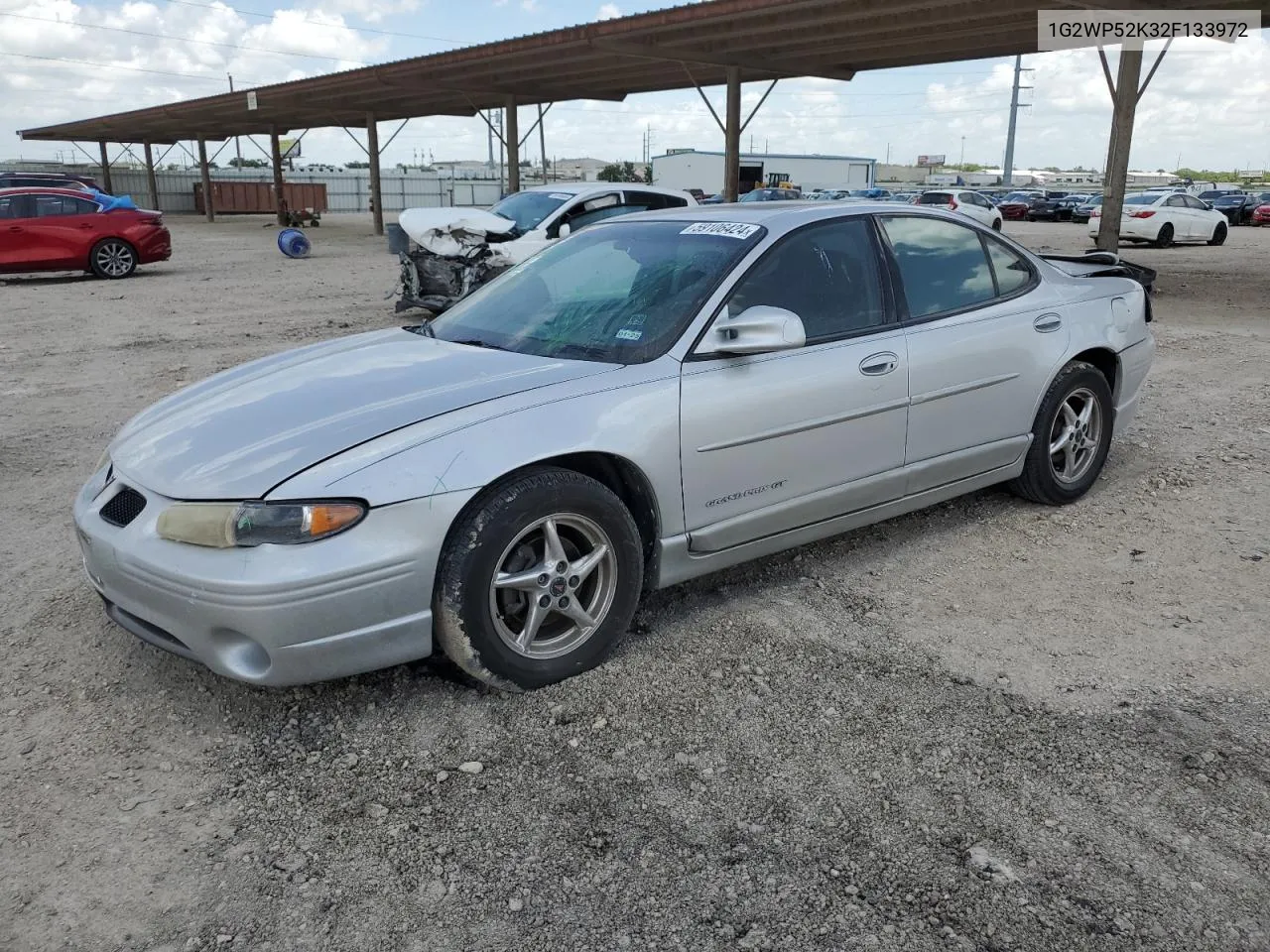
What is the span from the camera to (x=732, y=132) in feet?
64.7

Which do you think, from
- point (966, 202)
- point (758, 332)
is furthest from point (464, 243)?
point (966, 202)

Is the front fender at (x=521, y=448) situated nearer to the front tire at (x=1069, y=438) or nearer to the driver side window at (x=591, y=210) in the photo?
the front tire at (x=1069, y=438)

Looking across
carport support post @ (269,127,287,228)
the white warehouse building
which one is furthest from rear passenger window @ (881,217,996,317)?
the white warehouse building

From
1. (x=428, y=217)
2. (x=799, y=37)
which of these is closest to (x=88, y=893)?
(x=428, y=217)

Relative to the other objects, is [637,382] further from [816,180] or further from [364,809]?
[816,180]

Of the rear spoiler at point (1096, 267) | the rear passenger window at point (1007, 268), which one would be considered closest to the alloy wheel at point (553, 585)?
the rear passenger window at point (1007, 268)

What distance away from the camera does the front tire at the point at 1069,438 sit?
479cm

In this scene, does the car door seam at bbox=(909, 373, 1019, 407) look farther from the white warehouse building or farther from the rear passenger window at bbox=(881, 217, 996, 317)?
the white warehouse building

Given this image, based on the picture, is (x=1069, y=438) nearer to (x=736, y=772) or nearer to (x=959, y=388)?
(x=959, y=388)

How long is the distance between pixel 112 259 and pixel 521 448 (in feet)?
55.2

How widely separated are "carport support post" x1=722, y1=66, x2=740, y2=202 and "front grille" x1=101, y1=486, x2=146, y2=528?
17.1m

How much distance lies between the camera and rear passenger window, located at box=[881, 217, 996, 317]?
4.27m

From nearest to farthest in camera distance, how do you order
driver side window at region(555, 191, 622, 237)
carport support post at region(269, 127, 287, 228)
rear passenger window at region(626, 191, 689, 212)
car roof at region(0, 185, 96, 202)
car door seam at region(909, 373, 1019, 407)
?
car door seam at region(909, 373, 1019, 407)
driver side window at region(555, 191, 622, 237)
rear passenger window at region(626, 191, 689, 212)
car roof at region(0, 185, 96, 202)
carport support post at region(269, 127, 287, 228)

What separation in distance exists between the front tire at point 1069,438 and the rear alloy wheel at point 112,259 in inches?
651
